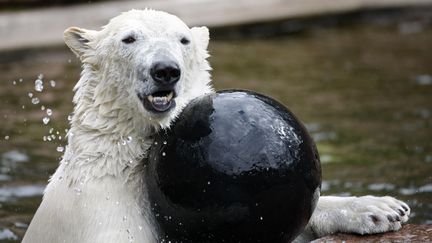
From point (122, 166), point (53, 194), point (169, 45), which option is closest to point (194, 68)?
point (169, 45)

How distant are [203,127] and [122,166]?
0.40 meters

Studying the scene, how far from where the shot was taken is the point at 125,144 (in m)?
3.99

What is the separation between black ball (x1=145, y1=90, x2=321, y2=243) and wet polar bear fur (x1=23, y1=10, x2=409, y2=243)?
123mm

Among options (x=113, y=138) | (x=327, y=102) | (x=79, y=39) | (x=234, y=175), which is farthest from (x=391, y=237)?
(x=327, y=102)

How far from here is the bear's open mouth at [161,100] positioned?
3.82m

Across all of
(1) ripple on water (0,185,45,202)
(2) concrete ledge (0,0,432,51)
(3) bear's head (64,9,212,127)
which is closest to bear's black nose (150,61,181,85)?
(3) bear's head (64,9,212,127)

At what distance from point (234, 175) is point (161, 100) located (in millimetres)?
426

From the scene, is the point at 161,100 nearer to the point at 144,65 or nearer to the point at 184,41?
the point at 144,65

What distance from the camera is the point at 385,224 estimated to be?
392cm

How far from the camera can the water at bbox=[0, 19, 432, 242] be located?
632 cm

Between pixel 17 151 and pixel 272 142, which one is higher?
pixel 272 142

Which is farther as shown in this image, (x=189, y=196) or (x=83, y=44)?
(x=83, y=44)

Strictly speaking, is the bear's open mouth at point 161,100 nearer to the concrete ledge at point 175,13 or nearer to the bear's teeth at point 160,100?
the bear's teeth at point 160,100

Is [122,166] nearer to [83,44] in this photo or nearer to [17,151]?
[83,44]
